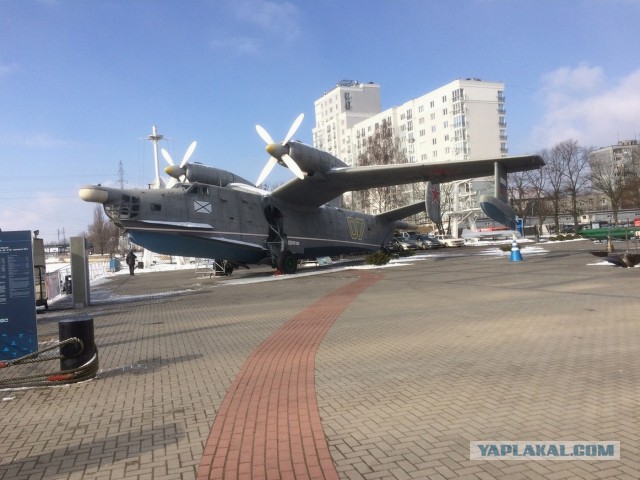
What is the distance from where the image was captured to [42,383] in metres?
6.48

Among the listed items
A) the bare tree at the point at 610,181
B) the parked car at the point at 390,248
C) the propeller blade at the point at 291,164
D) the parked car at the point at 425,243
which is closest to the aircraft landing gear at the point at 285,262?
the propeller blade at the point at 291,164

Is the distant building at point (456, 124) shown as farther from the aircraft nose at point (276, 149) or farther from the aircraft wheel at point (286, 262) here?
the aircraft nose at point (276, 149)

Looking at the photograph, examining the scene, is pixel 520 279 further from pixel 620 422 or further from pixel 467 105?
pixel 467 105

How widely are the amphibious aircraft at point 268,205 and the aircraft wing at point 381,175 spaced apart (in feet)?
0.16

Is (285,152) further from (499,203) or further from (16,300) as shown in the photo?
(16,300)

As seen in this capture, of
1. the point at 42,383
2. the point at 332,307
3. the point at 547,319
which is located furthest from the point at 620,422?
the point at 332,307

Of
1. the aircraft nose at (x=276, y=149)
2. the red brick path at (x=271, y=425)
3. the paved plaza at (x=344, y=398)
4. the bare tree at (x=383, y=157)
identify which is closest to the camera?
the red brick path at (x=271, y=425)

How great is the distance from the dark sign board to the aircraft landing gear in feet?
55.4

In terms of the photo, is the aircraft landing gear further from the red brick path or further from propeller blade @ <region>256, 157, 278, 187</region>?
the red brick path

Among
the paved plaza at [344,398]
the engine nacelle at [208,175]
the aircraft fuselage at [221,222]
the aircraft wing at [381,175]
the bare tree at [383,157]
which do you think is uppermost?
the bare tree at [383,157]

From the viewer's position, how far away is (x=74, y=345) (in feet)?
21.3

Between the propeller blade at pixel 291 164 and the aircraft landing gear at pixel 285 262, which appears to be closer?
the propeller blade at pixel 291 164

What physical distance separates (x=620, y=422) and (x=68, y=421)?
5.36 metres

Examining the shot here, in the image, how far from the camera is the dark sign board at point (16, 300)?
7883mm
